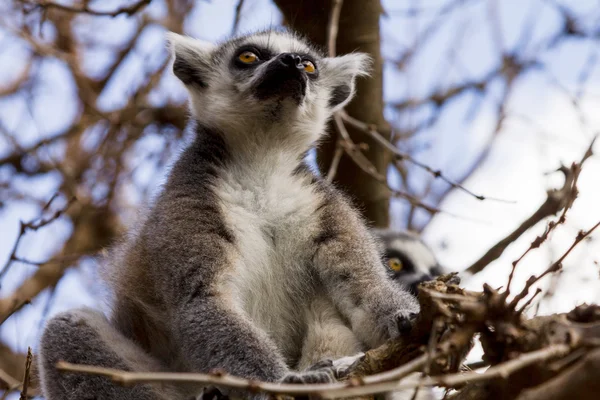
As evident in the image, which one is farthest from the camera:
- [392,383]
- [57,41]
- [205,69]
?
[57,41]

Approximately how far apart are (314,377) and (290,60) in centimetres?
257

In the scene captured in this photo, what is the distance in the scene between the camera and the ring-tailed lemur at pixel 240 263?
4.40m

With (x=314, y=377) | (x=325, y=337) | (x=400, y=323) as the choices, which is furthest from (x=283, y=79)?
(x=314, y=377)

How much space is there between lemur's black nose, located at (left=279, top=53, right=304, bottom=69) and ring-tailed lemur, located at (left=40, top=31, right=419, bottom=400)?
1cm

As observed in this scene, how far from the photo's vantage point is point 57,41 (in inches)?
462

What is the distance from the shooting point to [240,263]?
4699 millimetres

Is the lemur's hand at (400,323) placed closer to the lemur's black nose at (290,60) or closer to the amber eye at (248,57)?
the lemur's black nose at (290,60)

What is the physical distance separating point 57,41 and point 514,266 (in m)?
10.2

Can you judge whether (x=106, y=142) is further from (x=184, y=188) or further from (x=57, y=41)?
(x=184, y=188)

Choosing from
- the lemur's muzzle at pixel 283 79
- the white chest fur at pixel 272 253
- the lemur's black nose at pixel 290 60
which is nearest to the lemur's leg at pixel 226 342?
the white chest fur at pixel 272 253

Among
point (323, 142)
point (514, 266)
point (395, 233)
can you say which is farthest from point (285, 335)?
point (395, 233)

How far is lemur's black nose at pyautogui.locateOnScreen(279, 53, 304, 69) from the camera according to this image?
5426 millimetres

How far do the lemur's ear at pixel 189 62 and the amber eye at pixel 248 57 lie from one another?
310 millimetres

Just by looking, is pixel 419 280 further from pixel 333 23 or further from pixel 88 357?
pixel 88 357
